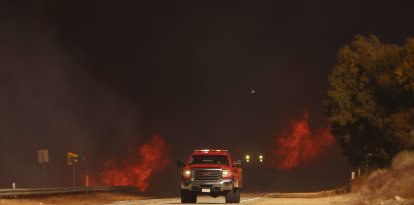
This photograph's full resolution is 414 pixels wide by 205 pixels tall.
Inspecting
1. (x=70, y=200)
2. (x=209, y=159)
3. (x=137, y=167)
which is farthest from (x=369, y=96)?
(x=137, y=167)

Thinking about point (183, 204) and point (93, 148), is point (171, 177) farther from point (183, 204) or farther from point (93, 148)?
point (183, 204)

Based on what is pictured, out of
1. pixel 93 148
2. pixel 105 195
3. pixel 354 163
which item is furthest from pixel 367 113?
pixel 93 148

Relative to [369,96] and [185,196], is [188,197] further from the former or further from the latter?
[369,96]

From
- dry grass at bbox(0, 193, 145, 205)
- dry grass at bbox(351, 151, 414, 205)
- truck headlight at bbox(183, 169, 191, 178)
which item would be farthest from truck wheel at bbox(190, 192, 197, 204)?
dry grass at bbox(0, 193, 145, 205)

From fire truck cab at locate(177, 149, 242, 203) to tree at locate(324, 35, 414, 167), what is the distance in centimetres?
2771

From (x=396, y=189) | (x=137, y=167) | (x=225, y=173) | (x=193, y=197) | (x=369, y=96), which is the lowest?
(x=193, y=197)

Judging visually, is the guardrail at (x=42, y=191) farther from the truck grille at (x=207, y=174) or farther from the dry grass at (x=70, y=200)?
the truck grille at (x=207, y=174)

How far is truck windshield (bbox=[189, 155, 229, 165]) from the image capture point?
36.1m

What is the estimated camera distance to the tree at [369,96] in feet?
206

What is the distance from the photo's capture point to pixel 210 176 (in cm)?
3538

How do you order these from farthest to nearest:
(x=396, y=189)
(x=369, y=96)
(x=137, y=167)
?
(x=137, y=167), (x=369, y=96), (x=396, y=189)

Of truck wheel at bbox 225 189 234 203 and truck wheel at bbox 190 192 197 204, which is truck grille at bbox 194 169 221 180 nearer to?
truck wheel at bbox 225 189 234 203

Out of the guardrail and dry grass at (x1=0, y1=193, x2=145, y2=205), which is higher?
the guardrail

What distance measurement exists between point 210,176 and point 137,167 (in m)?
80.4
